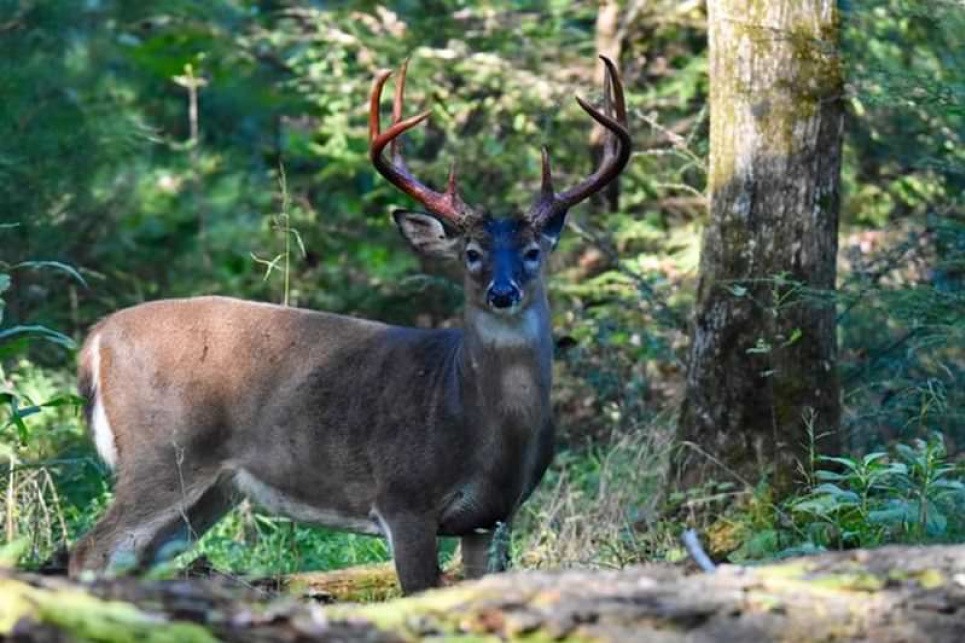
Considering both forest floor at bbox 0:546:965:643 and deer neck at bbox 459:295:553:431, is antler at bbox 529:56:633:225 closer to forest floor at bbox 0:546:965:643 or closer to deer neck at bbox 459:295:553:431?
deer neck at bbox 459:295:553:431

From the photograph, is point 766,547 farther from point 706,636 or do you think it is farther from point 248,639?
point 248,639

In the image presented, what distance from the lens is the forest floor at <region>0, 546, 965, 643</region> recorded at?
2941 millimetres

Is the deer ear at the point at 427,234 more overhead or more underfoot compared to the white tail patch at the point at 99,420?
more overhead

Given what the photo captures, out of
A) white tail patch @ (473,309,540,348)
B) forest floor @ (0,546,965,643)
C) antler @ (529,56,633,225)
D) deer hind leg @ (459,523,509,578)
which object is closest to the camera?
forest floor @ (0,546,965,643)

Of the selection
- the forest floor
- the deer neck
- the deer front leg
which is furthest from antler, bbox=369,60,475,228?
the forest floor

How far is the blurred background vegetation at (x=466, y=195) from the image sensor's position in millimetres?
7852

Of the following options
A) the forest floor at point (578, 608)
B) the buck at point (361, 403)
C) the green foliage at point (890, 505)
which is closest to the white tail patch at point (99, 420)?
the buck at point (361, 403)

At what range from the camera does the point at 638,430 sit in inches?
346

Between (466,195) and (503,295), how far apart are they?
5301 mm

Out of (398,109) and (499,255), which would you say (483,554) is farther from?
(398,109)

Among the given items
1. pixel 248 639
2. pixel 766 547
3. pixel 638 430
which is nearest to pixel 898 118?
pixel 638 430

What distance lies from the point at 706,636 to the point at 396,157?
4.50 metres

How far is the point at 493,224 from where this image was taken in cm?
714

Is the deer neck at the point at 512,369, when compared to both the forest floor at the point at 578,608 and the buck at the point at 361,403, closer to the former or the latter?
the buck at the point at 361,403
